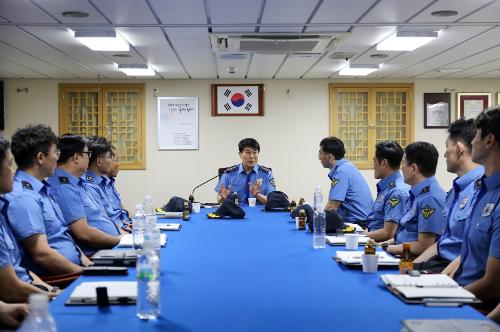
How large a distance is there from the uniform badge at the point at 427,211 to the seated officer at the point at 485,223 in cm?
64

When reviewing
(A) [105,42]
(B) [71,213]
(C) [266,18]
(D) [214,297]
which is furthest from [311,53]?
(D) [214,297]

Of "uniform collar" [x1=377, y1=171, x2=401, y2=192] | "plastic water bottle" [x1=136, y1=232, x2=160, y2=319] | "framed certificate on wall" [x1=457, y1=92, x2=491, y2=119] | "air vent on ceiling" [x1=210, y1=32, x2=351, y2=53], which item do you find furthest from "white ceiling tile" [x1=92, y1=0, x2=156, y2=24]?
"framed certificate on wall" [x1=457, y1=92, x2=491, y2=119]

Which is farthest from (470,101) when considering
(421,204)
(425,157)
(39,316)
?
(39,316)

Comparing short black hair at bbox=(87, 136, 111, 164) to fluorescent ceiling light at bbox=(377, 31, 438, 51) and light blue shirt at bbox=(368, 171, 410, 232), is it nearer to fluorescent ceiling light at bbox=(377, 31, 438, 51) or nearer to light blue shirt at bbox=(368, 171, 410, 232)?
light blue shirt at bbox=(368, 171, 410, 232)

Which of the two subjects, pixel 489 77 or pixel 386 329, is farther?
pixel 489 77

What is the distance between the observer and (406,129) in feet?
27.0

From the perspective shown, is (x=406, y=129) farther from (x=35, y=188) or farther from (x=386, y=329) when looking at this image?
(x=386, y=329)

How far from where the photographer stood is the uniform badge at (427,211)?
3.20 m

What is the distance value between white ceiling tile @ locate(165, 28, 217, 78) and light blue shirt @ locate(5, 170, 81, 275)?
227 cm

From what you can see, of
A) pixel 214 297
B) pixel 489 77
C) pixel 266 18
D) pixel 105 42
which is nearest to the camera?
pixel 214 297

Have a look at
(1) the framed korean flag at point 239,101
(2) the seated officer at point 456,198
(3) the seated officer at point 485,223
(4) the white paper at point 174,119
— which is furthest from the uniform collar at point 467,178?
(4) the white paper at point 174,119

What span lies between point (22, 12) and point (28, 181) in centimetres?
190

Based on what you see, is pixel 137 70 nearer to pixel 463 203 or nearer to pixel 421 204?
pixel 421 204

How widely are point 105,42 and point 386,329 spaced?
14.6 ft
